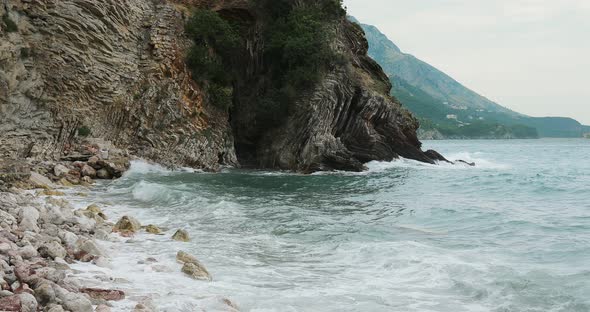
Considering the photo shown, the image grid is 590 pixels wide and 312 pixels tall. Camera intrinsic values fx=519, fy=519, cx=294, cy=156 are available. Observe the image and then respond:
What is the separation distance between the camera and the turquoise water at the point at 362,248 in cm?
795

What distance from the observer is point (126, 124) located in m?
30.5

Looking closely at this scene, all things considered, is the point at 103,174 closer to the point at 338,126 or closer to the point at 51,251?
the point at 338,126

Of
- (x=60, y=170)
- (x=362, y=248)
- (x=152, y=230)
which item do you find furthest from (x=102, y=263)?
(x=60, y=170)

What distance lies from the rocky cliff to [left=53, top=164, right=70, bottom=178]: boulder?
242 centimetres

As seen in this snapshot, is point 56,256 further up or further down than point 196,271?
further up

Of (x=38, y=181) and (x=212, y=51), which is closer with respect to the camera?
(x=38, y=181)

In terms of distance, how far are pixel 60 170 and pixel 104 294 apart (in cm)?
1773

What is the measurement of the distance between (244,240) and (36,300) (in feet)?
21.1

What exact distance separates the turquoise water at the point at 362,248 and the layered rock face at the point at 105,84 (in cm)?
684

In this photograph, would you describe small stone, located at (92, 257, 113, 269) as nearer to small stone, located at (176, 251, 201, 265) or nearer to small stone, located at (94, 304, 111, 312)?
small stone, located at (176, 251, 201, 265)

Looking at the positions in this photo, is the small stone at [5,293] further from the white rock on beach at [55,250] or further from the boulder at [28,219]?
the boulder at [28,219]

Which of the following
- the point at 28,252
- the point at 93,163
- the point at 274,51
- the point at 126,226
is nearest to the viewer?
the point at 28,252

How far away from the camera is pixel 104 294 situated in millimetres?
6805

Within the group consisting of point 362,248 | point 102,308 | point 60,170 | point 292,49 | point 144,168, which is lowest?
point 144,168
